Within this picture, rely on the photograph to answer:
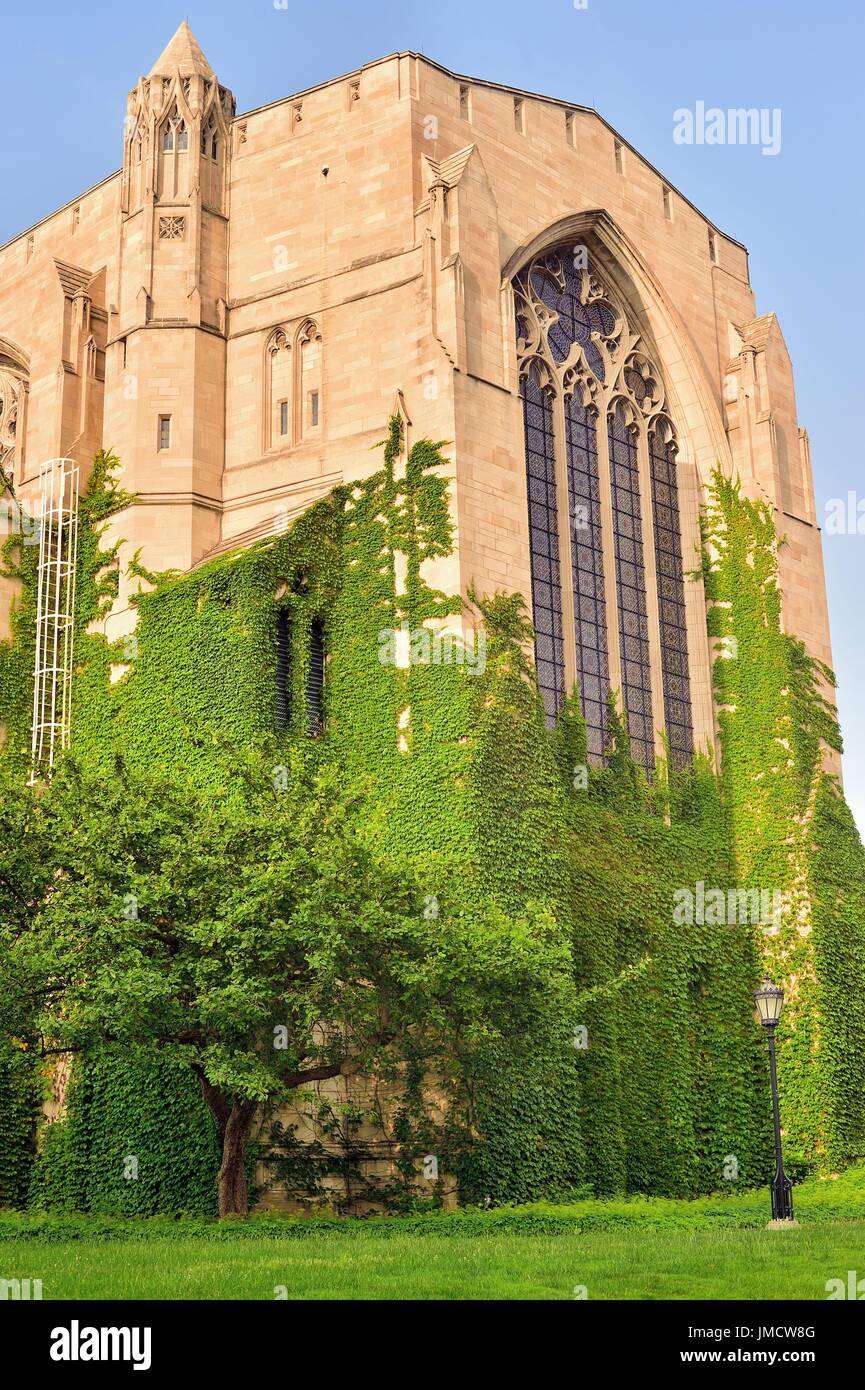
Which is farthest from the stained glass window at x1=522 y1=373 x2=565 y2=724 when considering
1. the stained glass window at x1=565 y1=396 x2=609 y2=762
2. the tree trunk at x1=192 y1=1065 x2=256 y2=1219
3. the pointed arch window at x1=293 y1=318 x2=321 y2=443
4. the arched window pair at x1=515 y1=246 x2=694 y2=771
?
the tree trunk at x1=192 y1=1065 x2=256 y2=1219

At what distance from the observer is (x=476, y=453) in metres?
33.1

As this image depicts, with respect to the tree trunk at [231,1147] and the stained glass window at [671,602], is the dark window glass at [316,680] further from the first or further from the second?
the stained glass window at [671,602]

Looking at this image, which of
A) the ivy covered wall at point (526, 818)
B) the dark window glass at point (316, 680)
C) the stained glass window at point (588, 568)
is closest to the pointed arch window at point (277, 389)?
the ivy covered wall at point (526, 818)

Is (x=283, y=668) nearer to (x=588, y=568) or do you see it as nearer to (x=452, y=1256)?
(x=588, y=568)

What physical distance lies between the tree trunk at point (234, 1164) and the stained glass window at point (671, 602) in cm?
1701

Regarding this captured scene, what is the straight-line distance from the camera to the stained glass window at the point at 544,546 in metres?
36.1

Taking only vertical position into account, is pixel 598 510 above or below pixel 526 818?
above

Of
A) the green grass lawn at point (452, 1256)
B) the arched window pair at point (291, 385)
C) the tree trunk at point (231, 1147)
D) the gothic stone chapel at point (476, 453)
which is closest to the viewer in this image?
the green grass lawn at point (452, 1256)

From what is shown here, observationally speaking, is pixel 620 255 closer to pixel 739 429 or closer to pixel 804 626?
pixel 739 429

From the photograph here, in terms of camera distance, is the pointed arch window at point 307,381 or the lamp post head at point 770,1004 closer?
the lamp post head at point 770,1004

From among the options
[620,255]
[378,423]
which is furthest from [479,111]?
[378,423]

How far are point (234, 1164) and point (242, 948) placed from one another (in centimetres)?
411

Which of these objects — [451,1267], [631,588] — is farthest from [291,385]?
[451,1267]

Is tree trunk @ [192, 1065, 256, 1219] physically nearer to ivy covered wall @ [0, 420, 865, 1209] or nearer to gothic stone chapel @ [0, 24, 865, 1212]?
ivy covered wall @ [0, 420, 865, 1209]
